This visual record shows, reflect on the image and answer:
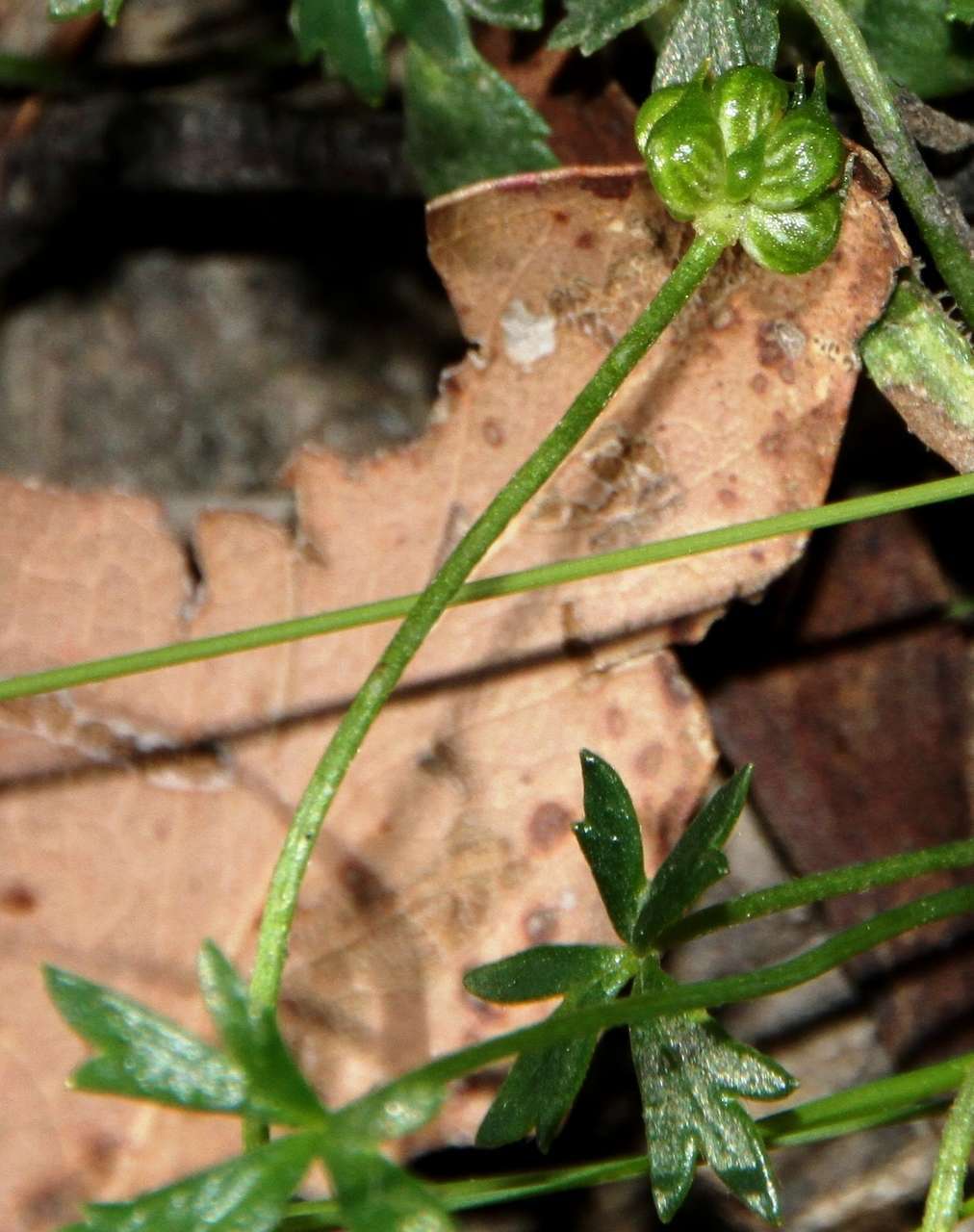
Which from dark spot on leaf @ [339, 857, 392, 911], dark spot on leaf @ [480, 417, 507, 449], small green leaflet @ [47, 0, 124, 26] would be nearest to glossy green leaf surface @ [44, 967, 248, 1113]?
dark spot on leaf @ [339, 857, 392, 911]

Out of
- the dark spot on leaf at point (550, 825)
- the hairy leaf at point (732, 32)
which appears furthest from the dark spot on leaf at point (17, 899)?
the hairy leaf at point (732, 32)

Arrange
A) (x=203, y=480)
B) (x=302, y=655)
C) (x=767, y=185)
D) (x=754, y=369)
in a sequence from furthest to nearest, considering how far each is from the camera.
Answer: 1. (x=203, y=480)
2. (x=302, y=655)
3. (x=754, y=369)
4. (x=767, y=185)

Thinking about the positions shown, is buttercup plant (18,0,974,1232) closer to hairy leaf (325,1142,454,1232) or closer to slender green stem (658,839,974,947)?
slender green stem (658,839,974,947)

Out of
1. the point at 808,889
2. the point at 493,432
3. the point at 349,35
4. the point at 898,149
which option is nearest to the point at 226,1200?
the point at 808,889

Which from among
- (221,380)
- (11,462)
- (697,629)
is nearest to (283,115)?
(221,380)

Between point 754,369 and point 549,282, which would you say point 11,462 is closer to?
point 549,282

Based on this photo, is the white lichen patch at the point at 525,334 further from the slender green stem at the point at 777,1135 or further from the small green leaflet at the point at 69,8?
the slender green stem at the point at 777,1135
